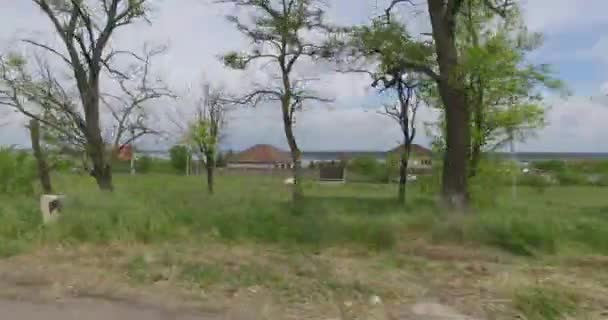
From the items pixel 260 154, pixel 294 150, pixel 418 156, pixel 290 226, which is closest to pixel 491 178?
pixel 418 156

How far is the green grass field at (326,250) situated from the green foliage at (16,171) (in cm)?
924

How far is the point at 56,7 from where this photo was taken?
56.9 feet

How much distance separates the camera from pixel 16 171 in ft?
58.8

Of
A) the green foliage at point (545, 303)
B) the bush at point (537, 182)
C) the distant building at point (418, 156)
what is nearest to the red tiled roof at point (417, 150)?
the distant building at point (418, 156)

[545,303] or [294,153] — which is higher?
[294,153]

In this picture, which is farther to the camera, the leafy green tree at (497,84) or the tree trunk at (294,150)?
the tree trunk at (294,150)

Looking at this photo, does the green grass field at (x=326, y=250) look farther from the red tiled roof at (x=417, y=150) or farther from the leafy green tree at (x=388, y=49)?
the red tiled roof at (x=417, y=150)

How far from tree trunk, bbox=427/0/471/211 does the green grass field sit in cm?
328

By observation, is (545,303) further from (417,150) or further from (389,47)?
(417,150)

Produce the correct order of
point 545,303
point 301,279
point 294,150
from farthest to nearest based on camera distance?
point 294,150 < point 301,279 < point 545,303

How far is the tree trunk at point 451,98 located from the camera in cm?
1093

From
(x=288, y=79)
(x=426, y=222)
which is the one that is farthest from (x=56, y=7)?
(x=426, y=222)

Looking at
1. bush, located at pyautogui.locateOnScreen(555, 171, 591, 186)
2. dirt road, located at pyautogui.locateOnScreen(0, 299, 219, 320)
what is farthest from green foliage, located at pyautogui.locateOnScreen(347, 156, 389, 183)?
dirt road, located at pyautogui.locateOnScreen(0, 299, 219, 320)

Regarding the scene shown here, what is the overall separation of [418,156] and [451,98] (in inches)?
443
